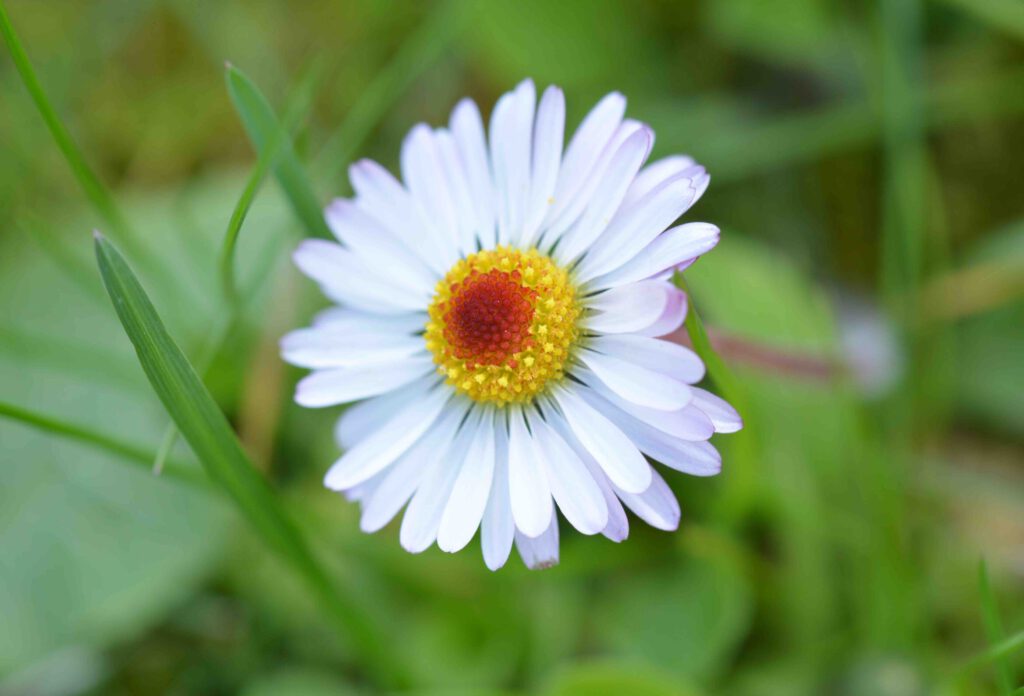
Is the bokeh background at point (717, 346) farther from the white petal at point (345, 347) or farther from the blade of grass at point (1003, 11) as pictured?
the white petal at point (345, 347)

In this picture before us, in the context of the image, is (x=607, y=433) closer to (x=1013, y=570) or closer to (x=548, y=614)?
(x=548, y=614)

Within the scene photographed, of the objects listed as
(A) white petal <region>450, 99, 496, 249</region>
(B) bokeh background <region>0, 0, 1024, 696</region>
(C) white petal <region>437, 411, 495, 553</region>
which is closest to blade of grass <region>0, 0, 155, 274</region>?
(B) bokeh background <region>0, 0, 1024, 696</region>

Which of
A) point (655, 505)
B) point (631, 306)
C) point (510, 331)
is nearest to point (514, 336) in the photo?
point (510, 331)

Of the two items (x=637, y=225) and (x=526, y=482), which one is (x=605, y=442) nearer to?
(x=526, y=482)

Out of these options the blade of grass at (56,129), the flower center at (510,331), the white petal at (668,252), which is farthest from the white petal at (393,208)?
the blade of grass at (56,129)

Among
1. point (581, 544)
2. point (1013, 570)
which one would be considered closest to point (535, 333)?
point (581, 544)

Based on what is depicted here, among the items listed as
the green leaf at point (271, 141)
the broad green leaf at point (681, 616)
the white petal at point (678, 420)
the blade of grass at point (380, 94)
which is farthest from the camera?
the blade of grass at point (380, 94)

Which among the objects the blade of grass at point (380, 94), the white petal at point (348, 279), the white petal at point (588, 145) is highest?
the blade of grass at point (380, 94)
